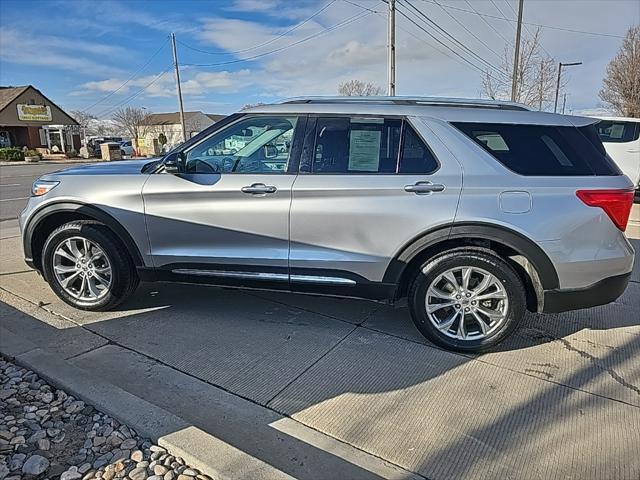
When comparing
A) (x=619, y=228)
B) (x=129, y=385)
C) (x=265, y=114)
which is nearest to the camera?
(x=129, y=385)

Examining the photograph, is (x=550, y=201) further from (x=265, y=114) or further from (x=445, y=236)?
(x=265, y=114)

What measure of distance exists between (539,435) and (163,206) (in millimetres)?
3081

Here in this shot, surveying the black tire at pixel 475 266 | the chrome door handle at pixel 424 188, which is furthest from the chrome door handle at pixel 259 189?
the black tire at pixel 475 266

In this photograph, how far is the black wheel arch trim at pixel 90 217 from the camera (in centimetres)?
381

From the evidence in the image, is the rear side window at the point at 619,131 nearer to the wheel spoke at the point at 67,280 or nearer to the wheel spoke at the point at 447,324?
the wheel spoke at the point at 447,324

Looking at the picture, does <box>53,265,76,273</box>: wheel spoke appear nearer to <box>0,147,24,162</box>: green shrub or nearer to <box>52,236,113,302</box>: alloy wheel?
<box>52,236,113,302</box>: alloy wheel

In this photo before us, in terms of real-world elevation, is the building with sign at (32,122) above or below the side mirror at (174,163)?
above

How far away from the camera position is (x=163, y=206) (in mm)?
3711

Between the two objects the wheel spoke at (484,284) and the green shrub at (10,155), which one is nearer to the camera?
the wheel spoke at (484,284)

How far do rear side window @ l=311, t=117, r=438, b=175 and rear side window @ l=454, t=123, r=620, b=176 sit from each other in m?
0.38

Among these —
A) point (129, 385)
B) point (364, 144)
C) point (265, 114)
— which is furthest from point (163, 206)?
point (364, 144)

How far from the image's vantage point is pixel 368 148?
3445mm

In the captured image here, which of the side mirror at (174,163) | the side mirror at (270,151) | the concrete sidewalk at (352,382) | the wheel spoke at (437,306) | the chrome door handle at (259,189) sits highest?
the side mirror at (270,151)

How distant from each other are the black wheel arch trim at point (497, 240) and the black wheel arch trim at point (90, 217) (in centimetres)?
228
